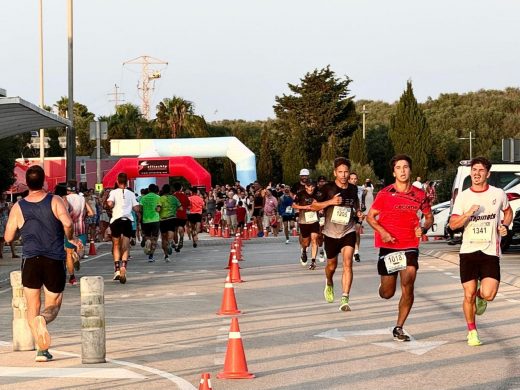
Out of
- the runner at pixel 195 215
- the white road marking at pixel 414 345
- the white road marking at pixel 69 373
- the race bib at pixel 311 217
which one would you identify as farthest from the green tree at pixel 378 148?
the white road marking at pixel 69 373

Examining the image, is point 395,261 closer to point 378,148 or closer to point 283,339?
point 283,339

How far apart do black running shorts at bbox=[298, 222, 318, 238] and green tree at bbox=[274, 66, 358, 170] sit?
249 feet

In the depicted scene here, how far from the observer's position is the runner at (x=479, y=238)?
42.1 feet

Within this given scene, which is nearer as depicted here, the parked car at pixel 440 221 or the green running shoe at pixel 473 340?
the green running shoe at pixel 473 340

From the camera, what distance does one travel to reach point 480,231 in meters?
12.9

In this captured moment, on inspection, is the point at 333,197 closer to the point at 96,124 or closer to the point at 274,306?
the point at 274,306

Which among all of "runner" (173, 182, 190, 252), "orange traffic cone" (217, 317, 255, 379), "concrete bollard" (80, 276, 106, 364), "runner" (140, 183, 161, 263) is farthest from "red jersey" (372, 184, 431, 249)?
"runner" (173, 182, 190, 252)

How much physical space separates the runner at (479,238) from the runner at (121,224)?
1062 cm

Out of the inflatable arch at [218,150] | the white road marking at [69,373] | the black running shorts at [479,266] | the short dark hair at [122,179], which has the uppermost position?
the inflatable arch at [218,150]

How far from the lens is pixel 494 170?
31156mm

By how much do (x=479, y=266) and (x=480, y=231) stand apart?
13.1 inches

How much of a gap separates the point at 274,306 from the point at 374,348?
5.01m

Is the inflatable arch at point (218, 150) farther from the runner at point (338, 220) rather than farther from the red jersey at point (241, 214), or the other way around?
the runner at point (338, 220)

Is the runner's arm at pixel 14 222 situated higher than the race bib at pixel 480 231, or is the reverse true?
the runner's arm at pixel 14 222
